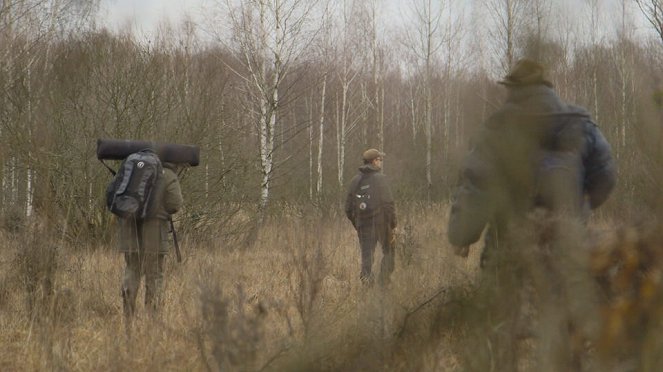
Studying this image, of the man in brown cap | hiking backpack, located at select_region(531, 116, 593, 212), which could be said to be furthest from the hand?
the man in brown cap

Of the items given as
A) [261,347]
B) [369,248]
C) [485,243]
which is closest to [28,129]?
[369,248]

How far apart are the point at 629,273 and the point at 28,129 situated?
432 inches

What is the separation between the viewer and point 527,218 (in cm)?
200

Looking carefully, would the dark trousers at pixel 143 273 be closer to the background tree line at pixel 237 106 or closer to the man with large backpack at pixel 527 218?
the background tree line at pixel 237 106

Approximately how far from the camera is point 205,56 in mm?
17344

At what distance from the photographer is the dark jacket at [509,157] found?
Result: 2023 mm

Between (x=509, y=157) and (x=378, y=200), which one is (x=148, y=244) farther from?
(x=509, y=157)

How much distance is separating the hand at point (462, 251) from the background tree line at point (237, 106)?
0.68 feet

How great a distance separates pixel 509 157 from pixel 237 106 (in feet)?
41.6

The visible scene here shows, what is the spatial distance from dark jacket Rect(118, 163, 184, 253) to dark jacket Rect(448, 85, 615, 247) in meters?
4.27

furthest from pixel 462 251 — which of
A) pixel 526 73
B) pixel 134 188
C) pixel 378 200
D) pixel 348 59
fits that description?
pixel 348 59

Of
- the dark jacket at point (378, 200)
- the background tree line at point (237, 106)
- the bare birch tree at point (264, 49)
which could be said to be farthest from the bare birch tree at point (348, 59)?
the dark jacket at point (378, 200)

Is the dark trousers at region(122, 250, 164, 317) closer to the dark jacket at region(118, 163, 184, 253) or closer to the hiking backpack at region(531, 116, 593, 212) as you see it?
the dark jacket at region(118, 163, 184, 253)

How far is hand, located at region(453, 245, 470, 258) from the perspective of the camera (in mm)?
2250
